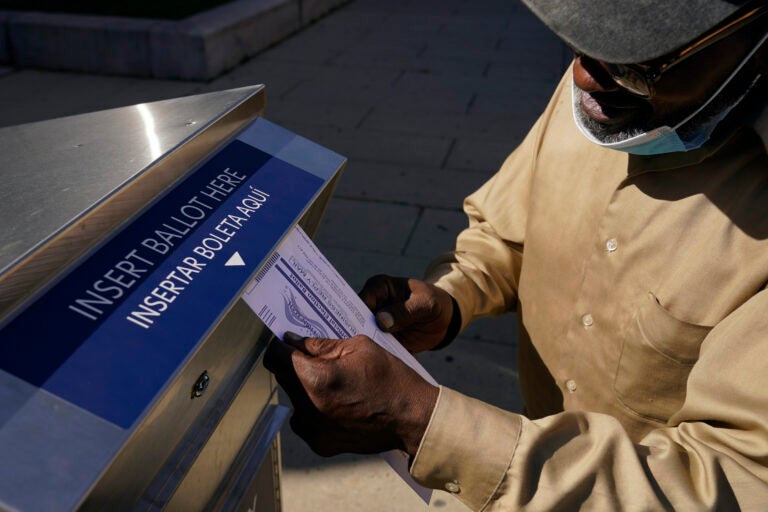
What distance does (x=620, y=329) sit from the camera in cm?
133

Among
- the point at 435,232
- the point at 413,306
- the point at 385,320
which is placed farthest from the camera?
the point at 435,232

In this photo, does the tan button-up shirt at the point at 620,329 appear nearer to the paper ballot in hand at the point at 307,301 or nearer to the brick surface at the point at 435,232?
the paper ballot in hand at the point at 307,301

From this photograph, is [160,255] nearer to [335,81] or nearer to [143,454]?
[143,454]

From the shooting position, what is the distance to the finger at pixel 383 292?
1.49 m

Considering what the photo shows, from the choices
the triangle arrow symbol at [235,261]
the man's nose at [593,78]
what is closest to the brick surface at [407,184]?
the man's nose at [593,78]

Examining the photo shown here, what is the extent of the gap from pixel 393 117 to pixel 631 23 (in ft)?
15.3

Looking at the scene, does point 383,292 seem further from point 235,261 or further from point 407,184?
point 407,184

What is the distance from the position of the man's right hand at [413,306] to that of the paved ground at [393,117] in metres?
1.05

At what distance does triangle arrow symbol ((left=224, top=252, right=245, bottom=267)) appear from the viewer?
1023 millimetres

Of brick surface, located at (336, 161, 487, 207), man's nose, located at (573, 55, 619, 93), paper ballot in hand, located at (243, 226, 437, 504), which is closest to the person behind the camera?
paper ballot in hand, located at (243, 226, 437, 504)

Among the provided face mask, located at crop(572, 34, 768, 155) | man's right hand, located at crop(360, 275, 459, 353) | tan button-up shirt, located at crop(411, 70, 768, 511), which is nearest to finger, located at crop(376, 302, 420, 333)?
man's right hand, located at crop(360, 275, 459, 353)

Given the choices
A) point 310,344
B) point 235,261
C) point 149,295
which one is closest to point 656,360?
point 310,344

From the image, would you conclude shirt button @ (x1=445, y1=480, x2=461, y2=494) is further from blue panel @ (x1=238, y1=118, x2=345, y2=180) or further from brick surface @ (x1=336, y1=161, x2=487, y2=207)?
brick surface @ (x1=336, y1=161, x2=487, y2=207)

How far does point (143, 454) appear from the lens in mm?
938
